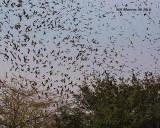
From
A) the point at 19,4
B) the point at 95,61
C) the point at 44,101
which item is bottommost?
the point at 44,101

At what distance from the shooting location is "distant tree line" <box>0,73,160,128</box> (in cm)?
2433

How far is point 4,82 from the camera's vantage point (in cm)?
2488

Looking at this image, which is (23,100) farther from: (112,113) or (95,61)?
(95,61)

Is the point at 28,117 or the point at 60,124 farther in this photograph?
the point at 60,124

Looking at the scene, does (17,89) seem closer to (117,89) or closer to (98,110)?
(98,110)

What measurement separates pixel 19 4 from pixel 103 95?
1473 cm

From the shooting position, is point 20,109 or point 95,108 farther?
point 95,108

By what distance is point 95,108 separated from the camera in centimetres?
3403

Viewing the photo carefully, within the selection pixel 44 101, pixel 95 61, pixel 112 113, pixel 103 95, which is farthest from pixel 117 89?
pixel 44 101

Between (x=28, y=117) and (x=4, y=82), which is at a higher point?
(x=4, y=82)

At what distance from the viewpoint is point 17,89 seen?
958 inches

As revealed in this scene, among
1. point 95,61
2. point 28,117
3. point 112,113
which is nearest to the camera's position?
point 28,117

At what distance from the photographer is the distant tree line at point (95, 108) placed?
79.8ft

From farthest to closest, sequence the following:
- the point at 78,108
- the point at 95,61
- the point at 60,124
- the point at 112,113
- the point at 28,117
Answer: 1. the point at 95,61
2. the point at 78,108
3. the point at 60,124
4. the point at 112,113
5. the point at 28,117
